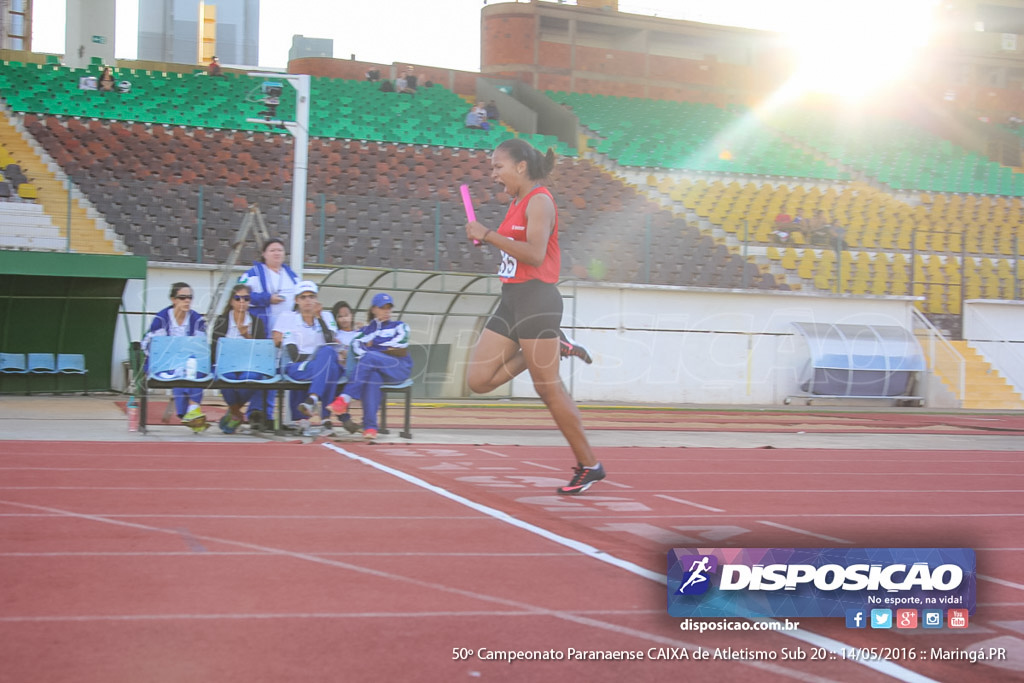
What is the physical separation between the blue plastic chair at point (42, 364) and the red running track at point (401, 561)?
453 inches

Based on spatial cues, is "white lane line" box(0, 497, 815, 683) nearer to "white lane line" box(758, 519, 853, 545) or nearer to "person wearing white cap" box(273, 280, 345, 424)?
"white lane line" box(758, 519, 853, 545)

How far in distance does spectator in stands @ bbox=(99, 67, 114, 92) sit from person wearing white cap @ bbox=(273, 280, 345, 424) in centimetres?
2053

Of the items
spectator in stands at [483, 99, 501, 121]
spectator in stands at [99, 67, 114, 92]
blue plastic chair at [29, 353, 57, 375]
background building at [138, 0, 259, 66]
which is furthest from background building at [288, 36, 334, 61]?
blue plastic chair at [29, 353, 57, 375]

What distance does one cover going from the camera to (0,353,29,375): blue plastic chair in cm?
1889

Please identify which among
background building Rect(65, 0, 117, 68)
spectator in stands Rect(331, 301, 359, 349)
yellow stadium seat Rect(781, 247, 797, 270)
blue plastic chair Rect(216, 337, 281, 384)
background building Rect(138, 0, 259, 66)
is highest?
background building Rect(138, 0, 259, 66)

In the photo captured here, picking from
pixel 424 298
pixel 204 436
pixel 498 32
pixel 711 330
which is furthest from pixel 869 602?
pixel 498 32

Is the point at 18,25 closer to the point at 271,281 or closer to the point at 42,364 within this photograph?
the point at 42,364

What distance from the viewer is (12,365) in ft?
62.0

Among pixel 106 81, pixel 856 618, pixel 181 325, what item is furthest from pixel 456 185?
pixel 856 618

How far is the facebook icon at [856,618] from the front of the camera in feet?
9.21

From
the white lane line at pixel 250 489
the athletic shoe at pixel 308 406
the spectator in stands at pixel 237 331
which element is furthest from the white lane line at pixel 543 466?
the spectator in stands at pixel 237 331

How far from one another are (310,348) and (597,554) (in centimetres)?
678

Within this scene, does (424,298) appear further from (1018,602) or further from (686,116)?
(686,116)

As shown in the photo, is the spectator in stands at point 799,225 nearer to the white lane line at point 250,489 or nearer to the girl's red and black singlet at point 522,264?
the girl's red and black singlet at point 522,264
